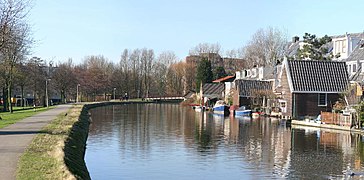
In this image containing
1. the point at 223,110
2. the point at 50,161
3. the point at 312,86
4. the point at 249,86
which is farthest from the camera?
the point at 249,86

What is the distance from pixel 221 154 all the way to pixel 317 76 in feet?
84.1

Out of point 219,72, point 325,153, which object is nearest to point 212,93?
point 219,72

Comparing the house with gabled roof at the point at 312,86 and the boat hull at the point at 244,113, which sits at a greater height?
the house with gabled roof at the point at 312,86

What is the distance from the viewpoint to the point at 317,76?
43938 millimetres

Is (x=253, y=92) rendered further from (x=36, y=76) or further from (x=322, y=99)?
(x=36, y=76)

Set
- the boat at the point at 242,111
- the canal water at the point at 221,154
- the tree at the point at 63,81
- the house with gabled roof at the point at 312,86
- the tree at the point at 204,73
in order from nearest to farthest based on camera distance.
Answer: the canal water at the point at 221,154, the house with gabled roof at the point at 312,86, the boat at the point at 242,111, the tree at the point at 63,81, the tree at the point at 204,73

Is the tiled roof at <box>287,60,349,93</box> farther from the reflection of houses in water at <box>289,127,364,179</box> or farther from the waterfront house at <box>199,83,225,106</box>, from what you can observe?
the waterfront house at <box>199,83,225,106</box>

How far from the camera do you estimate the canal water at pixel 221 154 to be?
1694 centimetres

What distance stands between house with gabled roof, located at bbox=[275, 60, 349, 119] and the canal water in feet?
36.3

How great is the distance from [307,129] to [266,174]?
760 inches

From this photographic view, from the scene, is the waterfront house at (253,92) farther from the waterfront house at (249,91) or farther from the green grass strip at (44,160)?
the green grass strip at (44,160)

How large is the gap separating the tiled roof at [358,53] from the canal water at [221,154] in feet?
51.4

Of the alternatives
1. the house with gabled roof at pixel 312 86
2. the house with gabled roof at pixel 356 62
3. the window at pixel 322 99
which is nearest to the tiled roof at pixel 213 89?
the house with gabled roof at pixel 356 62

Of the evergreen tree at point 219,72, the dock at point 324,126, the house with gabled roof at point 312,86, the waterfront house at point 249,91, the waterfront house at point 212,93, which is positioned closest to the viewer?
the dock at point 324,126
